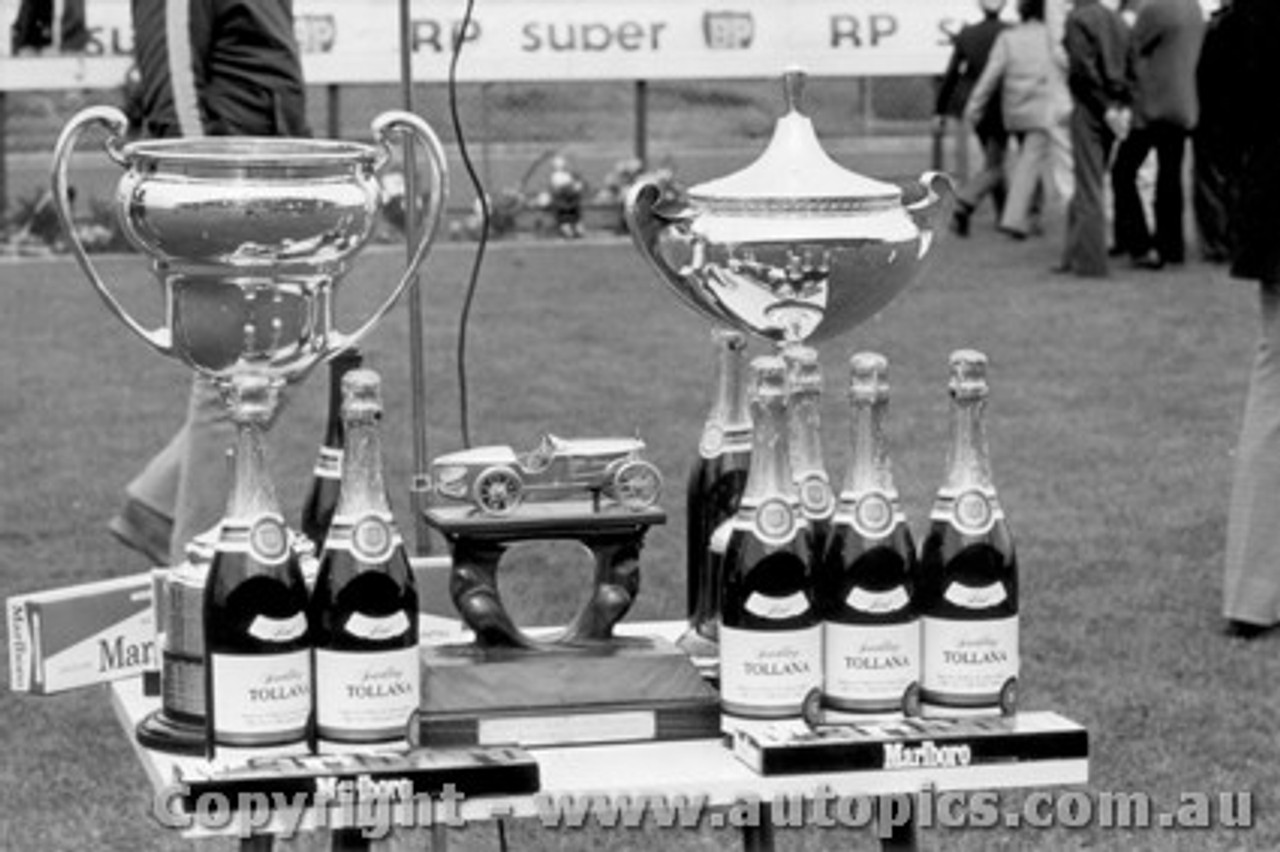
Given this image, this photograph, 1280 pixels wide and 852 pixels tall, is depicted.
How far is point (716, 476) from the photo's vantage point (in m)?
3.34

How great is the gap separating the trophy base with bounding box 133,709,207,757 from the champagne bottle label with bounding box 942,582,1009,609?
2.70ft

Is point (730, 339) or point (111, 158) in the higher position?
point (111, 158)

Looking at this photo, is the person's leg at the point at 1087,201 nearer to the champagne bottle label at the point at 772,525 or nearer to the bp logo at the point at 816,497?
the bp logo at the point at 816,497

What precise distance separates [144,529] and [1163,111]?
10.1 m

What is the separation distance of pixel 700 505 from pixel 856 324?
0.30 metres

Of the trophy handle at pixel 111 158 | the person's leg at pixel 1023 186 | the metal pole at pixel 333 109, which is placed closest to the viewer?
the trophy handle at pixel 111 158

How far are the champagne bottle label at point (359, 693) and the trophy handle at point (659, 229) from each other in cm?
63

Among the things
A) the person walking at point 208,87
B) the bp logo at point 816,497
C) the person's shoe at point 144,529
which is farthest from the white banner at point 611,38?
the bp logo at point 816,497

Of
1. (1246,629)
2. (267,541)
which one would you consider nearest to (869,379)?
(267,541)

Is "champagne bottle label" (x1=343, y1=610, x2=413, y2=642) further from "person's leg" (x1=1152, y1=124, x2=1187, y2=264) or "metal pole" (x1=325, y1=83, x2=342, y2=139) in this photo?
"metal pole" (x1=325, y1=83, x2=342, y2=139)

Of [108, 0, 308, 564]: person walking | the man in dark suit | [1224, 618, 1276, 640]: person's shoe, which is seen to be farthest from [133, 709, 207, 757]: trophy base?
the man in dark suit

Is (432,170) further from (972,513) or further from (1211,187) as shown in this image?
(1211,187)

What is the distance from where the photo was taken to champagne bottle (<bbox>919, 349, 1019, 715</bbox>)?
294 cm

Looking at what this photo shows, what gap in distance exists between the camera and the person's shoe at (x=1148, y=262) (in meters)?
16.1
